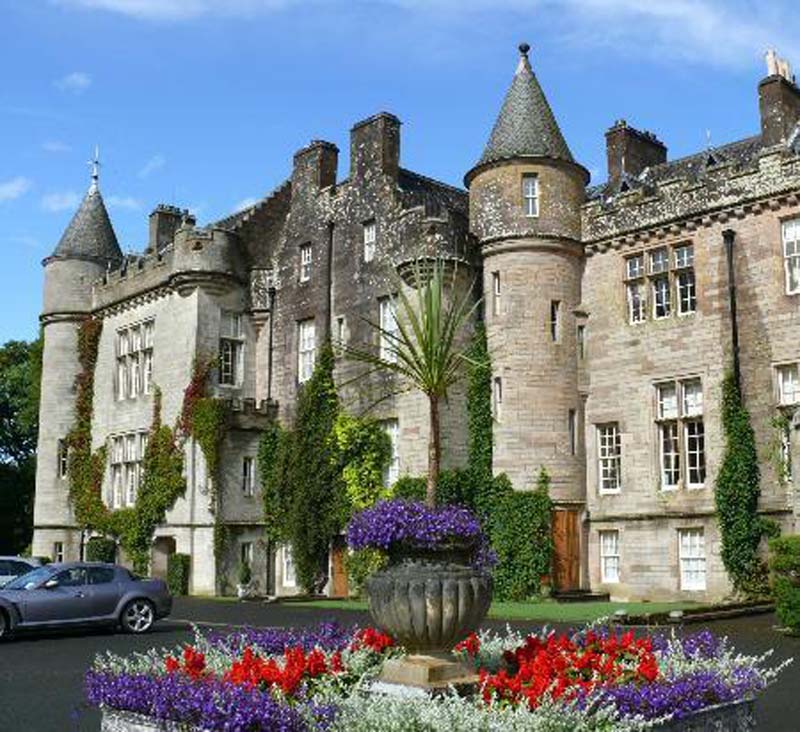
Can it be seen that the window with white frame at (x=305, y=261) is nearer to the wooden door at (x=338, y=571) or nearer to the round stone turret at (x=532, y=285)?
the round stone turret at (x=532, y=285)

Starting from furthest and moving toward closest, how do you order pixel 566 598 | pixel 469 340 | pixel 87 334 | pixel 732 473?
pixel 87 334
pixel 469 340
pixel 566 598
pixel 732 473

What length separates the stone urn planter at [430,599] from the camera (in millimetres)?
8812

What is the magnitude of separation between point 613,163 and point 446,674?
2585 cm

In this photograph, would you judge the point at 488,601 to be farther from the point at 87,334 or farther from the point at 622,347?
the point at 87,334

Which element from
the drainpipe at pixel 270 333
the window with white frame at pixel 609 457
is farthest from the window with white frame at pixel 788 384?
the drainpipe at pixel 270 333

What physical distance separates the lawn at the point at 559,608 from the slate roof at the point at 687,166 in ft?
40.0

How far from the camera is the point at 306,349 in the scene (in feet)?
105

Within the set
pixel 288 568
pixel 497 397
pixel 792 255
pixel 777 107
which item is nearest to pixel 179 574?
pixel 288 568

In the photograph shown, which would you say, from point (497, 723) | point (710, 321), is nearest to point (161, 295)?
point (710, 321)

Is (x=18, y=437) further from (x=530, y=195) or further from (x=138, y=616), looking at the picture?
(x=138, y=616)

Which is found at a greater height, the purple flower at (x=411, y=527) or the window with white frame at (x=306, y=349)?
the window with white frame at (x=306, y=349)

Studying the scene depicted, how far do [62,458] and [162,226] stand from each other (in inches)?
397

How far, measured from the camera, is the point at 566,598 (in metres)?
25.2

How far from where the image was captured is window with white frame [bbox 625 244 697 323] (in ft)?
84.5
